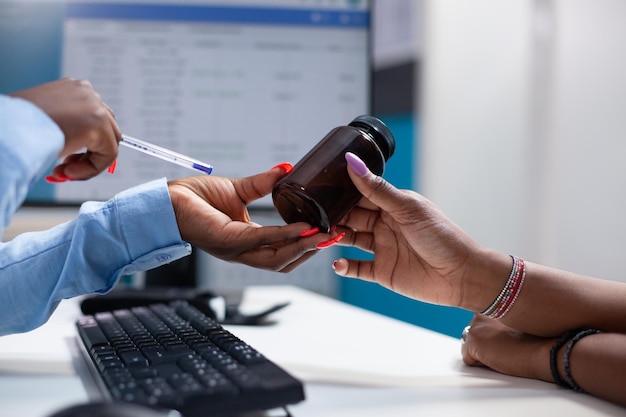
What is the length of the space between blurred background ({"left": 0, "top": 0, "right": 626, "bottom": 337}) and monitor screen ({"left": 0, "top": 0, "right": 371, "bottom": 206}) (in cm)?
5

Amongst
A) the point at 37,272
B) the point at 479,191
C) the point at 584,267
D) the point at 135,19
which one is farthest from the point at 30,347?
the point at 479,191

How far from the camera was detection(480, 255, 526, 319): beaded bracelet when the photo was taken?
584 mm

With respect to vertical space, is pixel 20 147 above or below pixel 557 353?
above

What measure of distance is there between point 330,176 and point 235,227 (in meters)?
0.11

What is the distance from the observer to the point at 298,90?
3.41ft

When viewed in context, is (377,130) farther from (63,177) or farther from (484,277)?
(63,177)

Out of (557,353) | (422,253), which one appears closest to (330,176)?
(422,253)

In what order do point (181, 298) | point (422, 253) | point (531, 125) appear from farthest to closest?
point (531, 125)
point (181, 298)
point (422, 253)

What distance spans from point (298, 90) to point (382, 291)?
2.20 feet

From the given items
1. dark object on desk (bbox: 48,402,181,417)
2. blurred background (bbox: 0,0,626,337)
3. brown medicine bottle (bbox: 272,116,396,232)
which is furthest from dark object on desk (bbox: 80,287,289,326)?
dark object on desk (bbox: 48,402,181,417)

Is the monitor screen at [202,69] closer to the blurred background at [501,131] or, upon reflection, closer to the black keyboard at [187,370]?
the blurred background at [501,131]

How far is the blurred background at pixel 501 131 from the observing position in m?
1.10

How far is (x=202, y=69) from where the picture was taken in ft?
3.34

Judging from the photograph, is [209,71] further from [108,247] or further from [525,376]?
[525,376]
